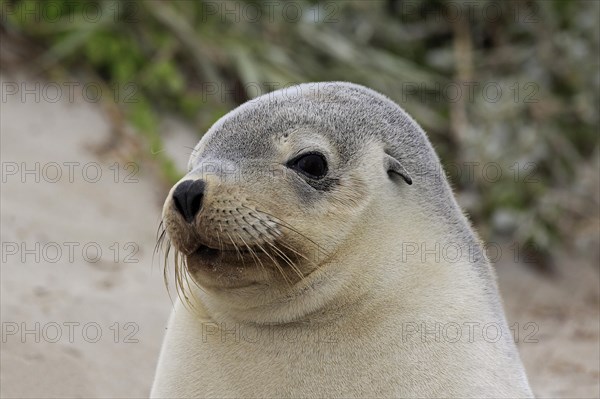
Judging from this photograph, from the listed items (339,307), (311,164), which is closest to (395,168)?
(311,164)

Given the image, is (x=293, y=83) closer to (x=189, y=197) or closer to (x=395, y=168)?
(x=395, y=168)

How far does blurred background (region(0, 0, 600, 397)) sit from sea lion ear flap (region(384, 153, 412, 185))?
2.71 metres

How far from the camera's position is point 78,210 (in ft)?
26.5

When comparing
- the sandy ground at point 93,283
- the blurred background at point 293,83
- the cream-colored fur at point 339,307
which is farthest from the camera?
the blurred background at point 293,83

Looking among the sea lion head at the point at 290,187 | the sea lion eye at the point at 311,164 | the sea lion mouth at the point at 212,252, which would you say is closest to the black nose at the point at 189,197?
the sea lion head at the point at 290,187

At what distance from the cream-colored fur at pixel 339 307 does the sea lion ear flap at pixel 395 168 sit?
1.4 inches

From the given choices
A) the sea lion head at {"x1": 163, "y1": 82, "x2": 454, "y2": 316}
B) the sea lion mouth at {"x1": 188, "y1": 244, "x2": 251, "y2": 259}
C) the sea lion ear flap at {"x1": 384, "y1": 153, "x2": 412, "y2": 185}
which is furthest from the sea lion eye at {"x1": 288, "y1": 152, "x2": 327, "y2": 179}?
the sea lion mouth at {"x1": 188, "y1": 244, "x2": 251, "y2": 259}

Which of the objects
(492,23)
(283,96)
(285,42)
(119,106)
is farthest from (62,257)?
(492,23)

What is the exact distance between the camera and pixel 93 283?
6.93m

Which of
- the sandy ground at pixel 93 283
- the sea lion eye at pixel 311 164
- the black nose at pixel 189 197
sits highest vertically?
the sea lion eye at pixel 311 164

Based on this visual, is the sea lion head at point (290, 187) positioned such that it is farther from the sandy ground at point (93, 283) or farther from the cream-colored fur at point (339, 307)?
the sandy ground at point (93, 283)

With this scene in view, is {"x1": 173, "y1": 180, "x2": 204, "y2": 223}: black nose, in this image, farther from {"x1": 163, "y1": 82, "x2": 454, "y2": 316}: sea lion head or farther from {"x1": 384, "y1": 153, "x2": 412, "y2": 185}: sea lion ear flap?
{"x1": 384, "y1": 153, "x2": 412, "y2": 185}: sea lion ear flap

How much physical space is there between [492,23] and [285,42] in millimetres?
2539

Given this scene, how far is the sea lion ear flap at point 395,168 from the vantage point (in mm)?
3994
